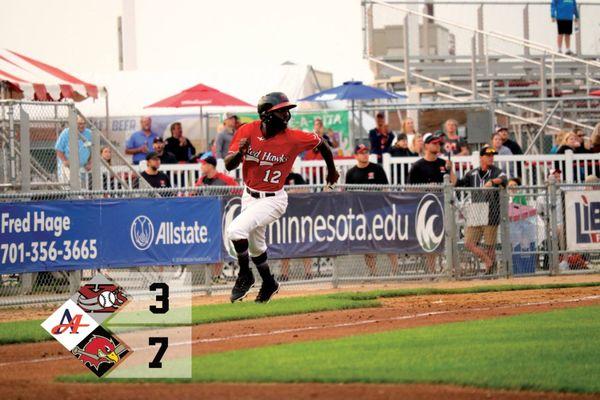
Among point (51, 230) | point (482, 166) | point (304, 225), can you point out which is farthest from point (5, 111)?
point (482, 166)

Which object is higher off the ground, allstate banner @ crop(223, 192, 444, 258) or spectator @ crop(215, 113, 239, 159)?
spectator @ crop(215, 113, 239, 159)

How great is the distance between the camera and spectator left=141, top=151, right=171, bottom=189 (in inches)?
873

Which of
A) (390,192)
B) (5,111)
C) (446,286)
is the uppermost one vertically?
(5,111)

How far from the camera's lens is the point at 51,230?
18234mm

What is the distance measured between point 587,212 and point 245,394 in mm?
14994

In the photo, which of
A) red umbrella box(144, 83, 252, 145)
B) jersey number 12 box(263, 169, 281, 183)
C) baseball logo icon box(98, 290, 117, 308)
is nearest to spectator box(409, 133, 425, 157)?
red umbrella box(144, 83, 252, 145)

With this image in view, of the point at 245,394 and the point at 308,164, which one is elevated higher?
the point at 308,164

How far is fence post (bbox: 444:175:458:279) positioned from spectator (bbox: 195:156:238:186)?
359 centimetres

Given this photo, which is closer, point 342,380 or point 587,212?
point 342,380

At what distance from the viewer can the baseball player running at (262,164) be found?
1532 cm

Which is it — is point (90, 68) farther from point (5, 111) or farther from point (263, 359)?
point (263, 359)

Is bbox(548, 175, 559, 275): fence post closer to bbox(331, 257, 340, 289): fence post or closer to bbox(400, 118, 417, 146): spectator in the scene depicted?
bbox(400, 118, 417, 146): spectator

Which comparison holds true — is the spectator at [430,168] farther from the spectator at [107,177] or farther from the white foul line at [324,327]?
the white foul line at [324,327]

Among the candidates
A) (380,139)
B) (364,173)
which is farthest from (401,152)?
(364,173)
